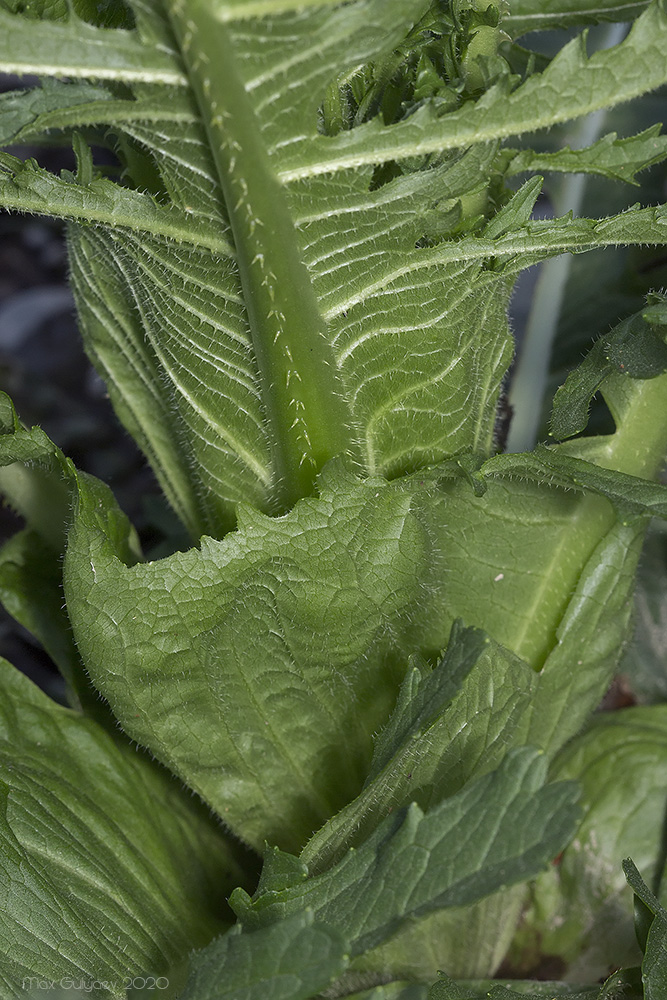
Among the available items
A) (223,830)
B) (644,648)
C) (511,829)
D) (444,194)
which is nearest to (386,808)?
(511,829)

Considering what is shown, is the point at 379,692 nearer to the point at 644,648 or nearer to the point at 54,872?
the point at 54,872

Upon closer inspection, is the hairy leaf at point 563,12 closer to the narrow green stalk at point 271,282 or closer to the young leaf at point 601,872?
the narrow green stalk at point 271,282

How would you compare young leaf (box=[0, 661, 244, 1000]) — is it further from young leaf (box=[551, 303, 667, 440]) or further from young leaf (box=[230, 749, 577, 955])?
young leaf (box=[551, 303, 667, 440])

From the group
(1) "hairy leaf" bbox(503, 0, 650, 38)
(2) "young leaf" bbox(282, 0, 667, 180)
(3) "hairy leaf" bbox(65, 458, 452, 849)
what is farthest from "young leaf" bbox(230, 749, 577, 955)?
(1) "hairy leaf" bbox(503, 0, 650, 38)

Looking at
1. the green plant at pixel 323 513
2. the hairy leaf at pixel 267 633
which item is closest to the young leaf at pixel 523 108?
the green plant at pixel 323 513

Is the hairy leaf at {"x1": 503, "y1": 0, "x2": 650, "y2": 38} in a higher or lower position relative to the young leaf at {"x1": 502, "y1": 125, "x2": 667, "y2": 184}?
higher
